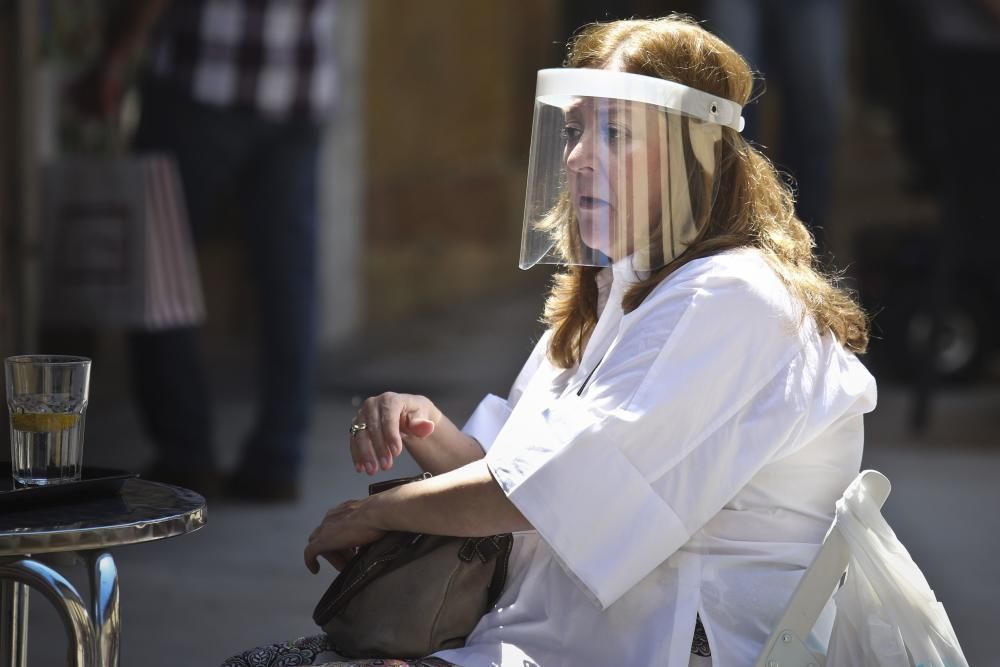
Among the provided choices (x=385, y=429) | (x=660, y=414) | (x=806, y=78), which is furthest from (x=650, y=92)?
(x=806, y=78)

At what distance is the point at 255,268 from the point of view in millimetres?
4523

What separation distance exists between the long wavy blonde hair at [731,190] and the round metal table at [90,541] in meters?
0.63

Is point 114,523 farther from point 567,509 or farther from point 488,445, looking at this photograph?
point 488,445

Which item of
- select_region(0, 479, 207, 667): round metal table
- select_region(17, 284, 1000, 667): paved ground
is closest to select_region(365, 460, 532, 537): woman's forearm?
select_region(0, 479, 207, 667): round metal table

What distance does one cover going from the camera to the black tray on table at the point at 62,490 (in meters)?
1.73

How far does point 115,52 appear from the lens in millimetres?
4395

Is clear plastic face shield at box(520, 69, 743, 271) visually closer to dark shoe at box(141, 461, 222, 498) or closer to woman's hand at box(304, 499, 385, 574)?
woman's hand at box(304, 499, 385, 574)

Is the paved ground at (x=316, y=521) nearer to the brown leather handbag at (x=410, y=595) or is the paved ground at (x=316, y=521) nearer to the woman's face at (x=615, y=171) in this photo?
the brown leather handbag at (x=410, y=595)

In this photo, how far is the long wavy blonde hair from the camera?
1926 mm

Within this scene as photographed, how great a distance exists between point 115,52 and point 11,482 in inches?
107

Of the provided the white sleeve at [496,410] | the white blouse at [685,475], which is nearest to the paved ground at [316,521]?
the white sleeve at [496,410]

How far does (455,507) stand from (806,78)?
11.3ft

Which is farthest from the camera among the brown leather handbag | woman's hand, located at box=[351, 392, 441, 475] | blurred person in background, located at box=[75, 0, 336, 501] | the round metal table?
blurred person in background, located at box=[75, 0, 336, 501]

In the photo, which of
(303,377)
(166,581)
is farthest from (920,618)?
(303,377)
